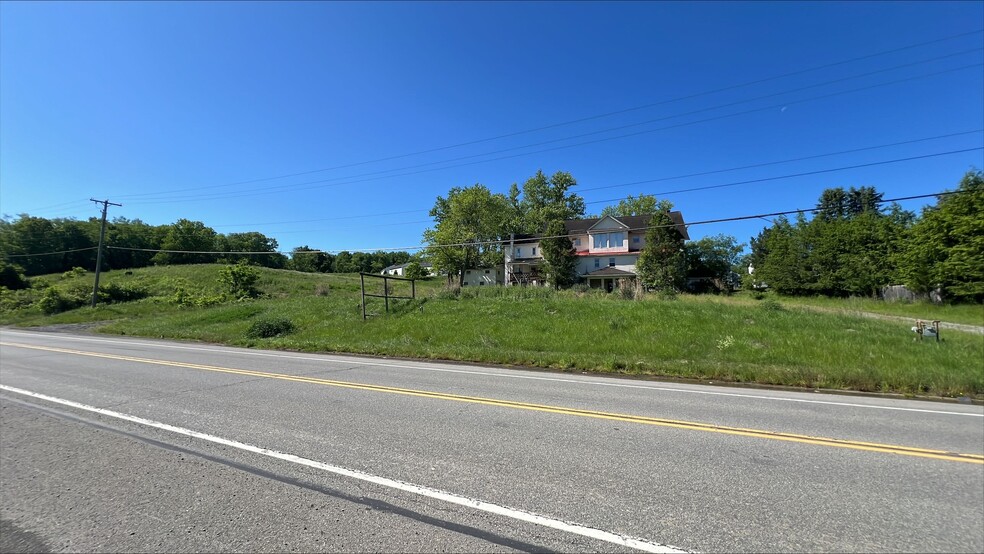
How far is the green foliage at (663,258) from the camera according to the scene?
135ft

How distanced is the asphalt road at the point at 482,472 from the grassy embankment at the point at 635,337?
2840 millimetres

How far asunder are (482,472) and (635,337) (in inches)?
473

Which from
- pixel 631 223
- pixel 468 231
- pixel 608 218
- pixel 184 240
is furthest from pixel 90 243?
pixel 631 223

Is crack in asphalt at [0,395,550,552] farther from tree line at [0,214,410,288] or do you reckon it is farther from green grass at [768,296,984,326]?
tree line at [0,214,410,288]

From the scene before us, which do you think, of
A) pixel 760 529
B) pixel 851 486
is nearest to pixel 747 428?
pixel 851 486

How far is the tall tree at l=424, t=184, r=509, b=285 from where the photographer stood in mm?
55344

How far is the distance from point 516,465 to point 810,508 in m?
2.59

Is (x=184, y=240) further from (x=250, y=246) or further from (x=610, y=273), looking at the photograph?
(x=610, y=273)

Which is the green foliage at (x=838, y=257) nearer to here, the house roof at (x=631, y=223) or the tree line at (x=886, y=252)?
the tree line at (x=886, y=252)

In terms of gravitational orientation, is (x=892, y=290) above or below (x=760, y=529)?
above

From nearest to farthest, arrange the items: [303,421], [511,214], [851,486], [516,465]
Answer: [851,486] → [516,465] → [303,421] → [511,214]

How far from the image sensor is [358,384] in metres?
8.87

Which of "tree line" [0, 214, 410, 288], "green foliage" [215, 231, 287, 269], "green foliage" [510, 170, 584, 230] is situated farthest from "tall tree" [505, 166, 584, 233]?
"green foliage" [215, 231, 287, 269]

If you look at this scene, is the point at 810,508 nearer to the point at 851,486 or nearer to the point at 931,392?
the point at 851,486
